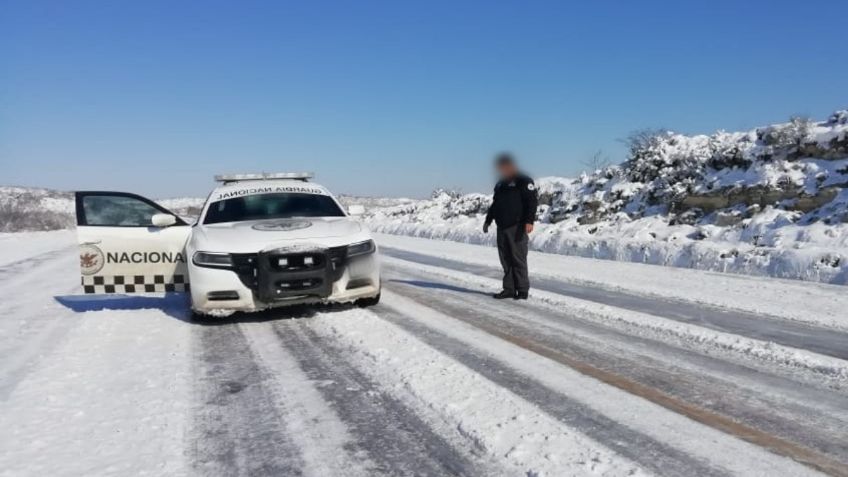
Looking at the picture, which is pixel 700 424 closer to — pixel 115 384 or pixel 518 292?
pixel 115 384

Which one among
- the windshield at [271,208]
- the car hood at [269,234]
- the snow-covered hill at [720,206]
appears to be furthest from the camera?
the snow-covered hill at [720,206]

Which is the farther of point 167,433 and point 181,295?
point 181,295

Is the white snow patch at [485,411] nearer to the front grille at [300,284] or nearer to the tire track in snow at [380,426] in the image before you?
the tire track in snow at [380,426]

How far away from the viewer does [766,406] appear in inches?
138

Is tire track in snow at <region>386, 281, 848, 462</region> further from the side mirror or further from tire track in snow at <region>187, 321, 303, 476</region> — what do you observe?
the side mirror

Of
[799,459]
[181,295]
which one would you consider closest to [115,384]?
[799,459]

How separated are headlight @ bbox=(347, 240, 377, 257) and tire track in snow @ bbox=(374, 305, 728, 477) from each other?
1.60 metres

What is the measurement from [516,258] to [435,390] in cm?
405

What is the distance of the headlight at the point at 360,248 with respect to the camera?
6.21 m

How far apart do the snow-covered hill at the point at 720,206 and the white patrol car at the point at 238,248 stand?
7.39 m

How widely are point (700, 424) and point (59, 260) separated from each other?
649 inches

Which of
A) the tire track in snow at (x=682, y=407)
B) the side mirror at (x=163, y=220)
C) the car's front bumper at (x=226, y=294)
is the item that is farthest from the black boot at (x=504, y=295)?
the side mirror at (x=163, y=220)

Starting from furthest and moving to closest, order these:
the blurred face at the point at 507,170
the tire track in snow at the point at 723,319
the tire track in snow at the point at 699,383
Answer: the blurred face at the point at 507,170
the tire track in snow at the point at 723,319
the tire track in snow at the point at 699,383

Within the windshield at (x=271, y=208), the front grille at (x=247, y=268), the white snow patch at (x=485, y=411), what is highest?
the windshield at (x=271, y=208)
